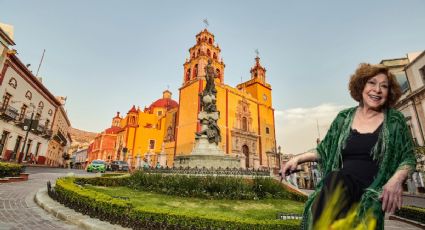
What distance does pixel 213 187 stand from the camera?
9977 mm

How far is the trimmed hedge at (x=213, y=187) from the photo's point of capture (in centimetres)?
987

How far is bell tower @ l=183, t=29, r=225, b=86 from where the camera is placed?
37.3 metres

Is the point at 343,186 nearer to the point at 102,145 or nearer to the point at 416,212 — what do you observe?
the point at 416,212

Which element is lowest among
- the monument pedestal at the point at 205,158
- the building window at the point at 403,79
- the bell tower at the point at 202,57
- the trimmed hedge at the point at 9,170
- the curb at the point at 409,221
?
the curb at the point at 409,221

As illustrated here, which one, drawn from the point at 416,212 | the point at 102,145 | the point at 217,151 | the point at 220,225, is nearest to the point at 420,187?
the point at 416,212

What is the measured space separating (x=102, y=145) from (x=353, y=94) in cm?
5988

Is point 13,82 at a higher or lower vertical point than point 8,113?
higher

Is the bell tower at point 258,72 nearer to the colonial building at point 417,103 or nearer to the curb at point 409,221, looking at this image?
the colonial building at point 417,103

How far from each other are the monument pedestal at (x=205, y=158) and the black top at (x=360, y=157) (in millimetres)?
10855

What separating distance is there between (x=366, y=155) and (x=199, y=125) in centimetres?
2942

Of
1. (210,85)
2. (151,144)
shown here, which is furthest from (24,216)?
(151,144)

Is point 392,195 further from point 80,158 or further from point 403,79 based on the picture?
point 80,158

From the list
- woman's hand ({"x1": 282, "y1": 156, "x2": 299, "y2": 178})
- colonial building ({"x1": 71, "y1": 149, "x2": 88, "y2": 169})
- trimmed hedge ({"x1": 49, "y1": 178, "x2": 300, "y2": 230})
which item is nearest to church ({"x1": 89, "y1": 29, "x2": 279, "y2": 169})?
trimmed hedge ({"x1": 49, "y1": 178, "x2": 300, "y2": 230})

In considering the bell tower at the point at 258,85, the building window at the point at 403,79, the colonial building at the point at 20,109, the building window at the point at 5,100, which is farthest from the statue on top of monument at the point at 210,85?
the bell tower at the point at 258,85
